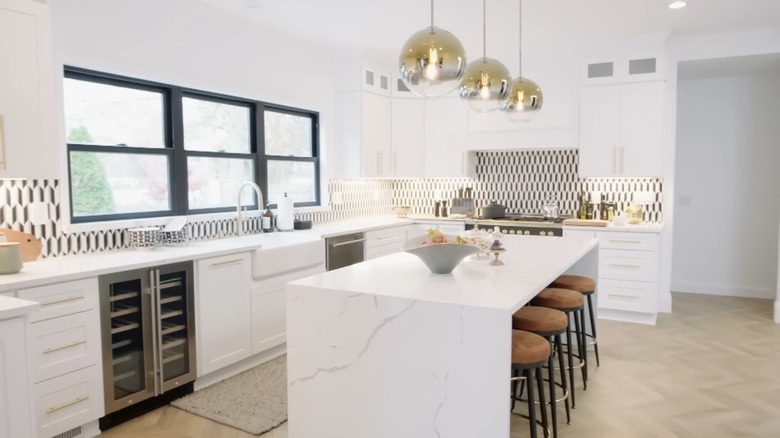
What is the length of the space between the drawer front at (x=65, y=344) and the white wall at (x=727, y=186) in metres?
6.40

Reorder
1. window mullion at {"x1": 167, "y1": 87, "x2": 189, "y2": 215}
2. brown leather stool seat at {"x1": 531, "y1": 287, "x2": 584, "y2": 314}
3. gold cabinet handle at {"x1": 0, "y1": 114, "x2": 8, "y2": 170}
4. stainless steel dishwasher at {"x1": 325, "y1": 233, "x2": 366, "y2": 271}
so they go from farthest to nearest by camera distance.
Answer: stainless steel dishwasher at {"x1": 325, "y1": 233, "x2": 366, "y2": 271} < window mullion at {"x1": 167, "y1": 87, "x2": 189, "y2": 215} < brown leather stool seat at {"x1": 531, "y1": 287, "x2": 584, "y2": 314} < gold cabinet handle at {"x1": 0, "y1": 114, "x2": 8, "y2": 170}

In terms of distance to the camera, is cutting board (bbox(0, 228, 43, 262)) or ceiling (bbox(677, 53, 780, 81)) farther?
ceiling (bbox(677, 53, 780, 81))

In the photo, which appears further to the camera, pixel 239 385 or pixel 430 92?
pixel 239 385

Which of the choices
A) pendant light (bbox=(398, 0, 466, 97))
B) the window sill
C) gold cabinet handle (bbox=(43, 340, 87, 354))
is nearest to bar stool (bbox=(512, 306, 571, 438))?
pendant light (bbox=(398, 0, 466, 97))

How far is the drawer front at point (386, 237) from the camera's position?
5.62m

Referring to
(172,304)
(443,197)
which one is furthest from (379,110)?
(172,304)

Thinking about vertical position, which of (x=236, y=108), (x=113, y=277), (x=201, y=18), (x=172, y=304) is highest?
(x=201, y=18)

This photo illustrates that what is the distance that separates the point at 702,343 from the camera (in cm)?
472

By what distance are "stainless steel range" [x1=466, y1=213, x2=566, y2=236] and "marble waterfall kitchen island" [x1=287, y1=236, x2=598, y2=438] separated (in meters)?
3.04

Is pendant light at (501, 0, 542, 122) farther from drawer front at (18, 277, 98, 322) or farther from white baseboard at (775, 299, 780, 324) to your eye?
white baseboard at (775, 299, 780, 324)

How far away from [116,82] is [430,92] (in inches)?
97.6

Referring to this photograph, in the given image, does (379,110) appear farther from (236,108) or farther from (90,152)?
(90,152)

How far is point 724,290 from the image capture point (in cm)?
660

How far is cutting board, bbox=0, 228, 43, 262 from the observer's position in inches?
122
